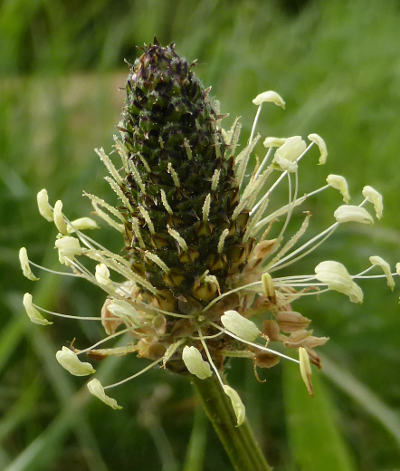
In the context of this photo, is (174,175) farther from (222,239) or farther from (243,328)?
(243,328)

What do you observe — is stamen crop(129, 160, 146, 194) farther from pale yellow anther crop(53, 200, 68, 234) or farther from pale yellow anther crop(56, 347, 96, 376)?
pale yellow anther crop(56, 347, 96, 376)

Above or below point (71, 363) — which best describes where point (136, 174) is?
above

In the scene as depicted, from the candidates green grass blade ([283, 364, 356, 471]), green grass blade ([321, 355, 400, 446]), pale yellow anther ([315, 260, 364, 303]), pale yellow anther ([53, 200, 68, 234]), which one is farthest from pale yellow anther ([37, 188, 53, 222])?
green grass blade ([321, 355, 400, 446])

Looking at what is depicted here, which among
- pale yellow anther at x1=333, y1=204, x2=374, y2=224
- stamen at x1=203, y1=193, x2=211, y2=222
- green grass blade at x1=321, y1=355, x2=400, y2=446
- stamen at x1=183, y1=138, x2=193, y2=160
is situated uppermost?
stamen at x1=183, y1=138, x2=193, y2=160

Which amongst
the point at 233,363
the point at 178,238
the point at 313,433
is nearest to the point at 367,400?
the point at 313,433

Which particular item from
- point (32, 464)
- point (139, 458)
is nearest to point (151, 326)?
point (32, 464)

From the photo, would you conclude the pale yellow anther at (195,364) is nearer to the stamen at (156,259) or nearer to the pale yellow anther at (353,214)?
the stamen at (156,259)
